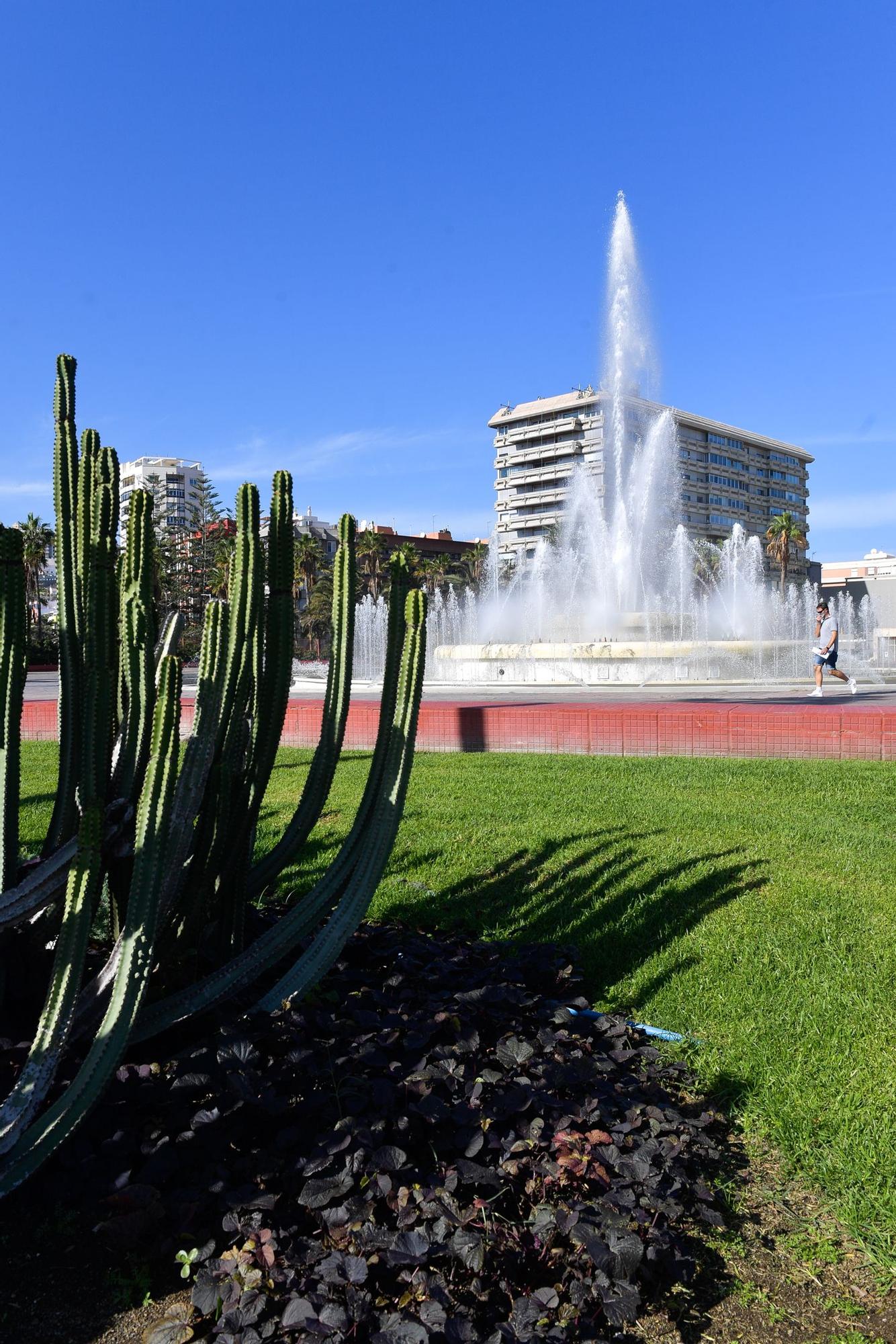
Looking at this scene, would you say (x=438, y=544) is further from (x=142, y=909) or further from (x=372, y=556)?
(x=142, y=909)

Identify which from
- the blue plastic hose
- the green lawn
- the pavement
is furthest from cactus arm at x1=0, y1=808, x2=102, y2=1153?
the pavement

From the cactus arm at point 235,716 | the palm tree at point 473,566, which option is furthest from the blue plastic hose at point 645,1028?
the palm tree at point 473,566

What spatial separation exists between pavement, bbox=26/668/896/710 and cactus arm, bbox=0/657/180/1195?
9.37 metres

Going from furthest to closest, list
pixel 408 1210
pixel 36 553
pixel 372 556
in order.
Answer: pixel 372 556 → pixel 36 553 → pixel 408 1210

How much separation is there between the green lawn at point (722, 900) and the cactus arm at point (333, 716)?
3.75ft

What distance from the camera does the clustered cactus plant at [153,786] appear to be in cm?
257

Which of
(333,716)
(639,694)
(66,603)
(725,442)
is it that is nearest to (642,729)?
(333,716)

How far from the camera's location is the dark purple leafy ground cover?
7.02ft

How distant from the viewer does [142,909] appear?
262cm

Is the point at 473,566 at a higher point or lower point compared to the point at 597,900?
higher

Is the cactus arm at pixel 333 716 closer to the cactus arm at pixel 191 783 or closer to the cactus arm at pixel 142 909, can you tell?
the cactus arm at pixel 191 783

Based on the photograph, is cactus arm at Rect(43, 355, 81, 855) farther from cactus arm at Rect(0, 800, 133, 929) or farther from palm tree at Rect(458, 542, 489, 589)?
palm tree at Rect(458, 542, 489, 589)

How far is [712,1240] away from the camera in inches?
99.0

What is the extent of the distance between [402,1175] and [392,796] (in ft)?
4.14
